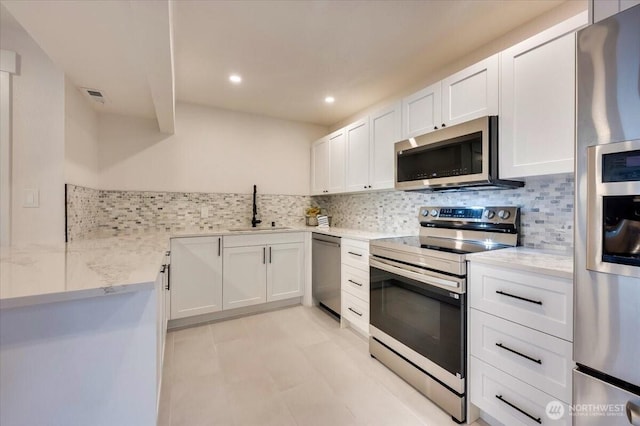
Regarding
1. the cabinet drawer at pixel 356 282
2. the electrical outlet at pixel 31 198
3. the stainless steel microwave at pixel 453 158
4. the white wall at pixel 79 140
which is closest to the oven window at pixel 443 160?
the stainless steel microwave at pixel 453 158

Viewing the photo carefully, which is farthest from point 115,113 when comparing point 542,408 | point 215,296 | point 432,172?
point 542,408

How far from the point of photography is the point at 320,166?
3590 millimetres

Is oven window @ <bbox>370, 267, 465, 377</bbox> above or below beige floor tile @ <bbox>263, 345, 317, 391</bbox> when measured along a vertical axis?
above

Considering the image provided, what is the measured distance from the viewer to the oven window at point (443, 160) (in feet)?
5.63

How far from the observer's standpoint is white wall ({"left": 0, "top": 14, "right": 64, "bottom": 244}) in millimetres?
1827

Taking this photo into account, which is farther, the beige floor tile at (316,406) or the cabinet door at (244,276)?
the cabinet door at (244,276)

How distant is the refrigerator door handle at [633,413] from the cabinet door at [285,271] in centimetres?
260

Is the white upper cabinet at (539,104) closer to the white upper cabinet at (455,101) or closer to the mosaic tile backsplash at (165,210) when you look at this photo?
the white upper cabinet at (455,101)

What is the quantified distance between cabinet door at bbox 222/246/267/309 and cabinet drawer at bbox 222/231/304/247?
44 millimetres

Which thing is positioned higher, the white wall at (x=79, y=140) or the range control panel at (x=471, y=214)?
the white wall at (x=79, y=140)

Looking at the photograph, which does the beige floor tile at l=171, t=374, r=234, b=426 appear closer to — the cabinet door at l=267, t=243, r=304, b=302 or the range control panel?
the cabinet door at l=267, t=243, r=304, b=302

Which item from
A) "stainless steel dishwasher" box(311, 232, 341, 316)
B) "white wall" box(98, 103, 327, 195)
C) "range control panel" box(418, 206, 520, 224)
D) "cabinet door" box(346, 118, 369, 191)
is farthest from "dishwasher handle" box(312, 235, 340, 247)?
"white wall" box(98, 103, 327, 195)

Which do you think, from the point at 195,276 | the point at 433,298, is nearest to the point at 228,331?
the point at 195,276

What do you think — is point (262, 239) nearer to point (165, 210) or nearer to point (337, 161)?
point (165, 210)
